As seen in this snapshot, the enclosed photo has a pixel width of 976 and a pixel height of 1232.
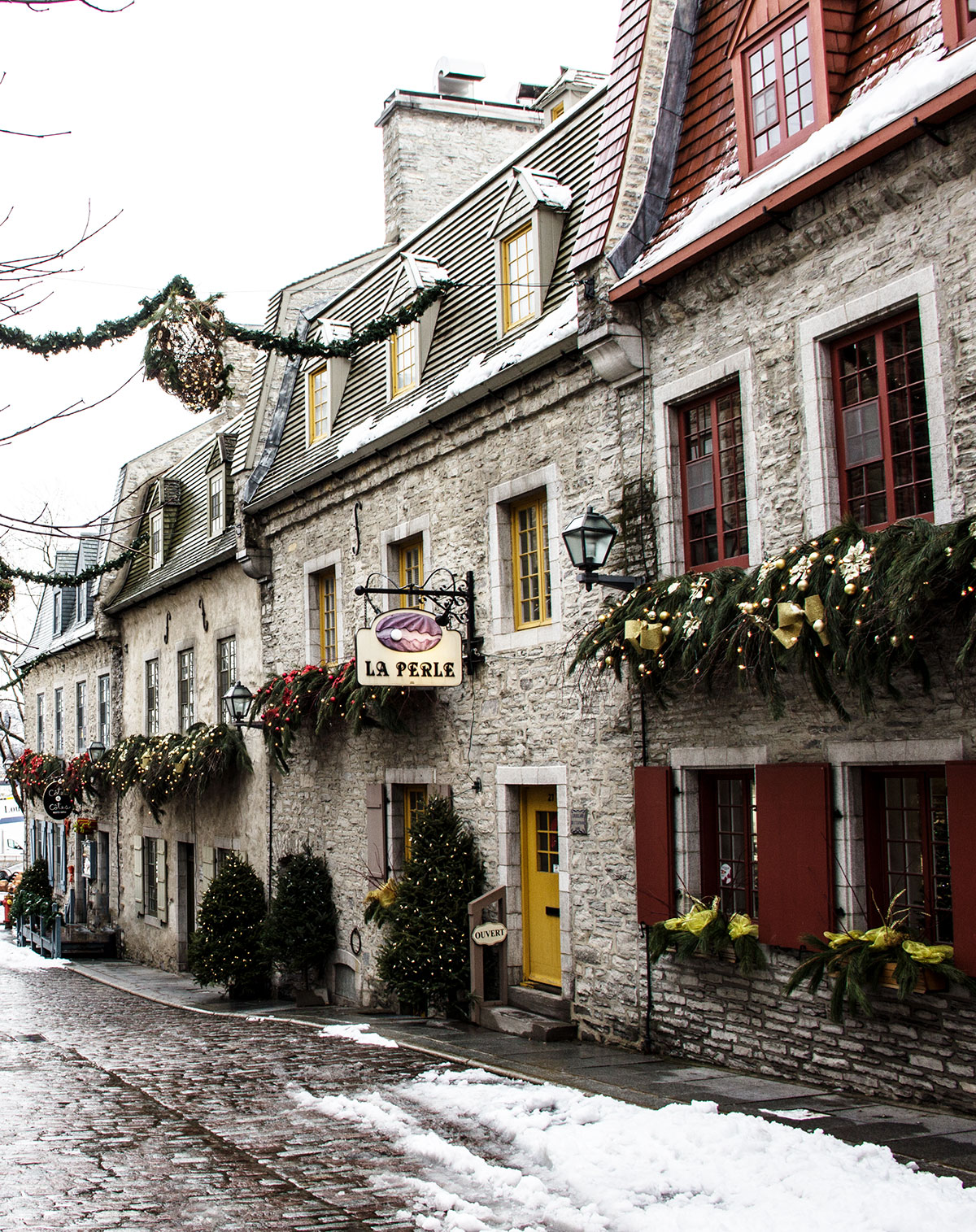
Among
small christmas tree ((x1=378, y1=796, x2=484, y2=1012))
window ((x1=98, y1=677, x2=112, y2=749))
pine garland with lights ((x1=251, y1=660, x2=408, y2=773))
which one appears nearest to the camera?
small christmas tree ((x1=378, y1=796, x2=484, y2=1012))

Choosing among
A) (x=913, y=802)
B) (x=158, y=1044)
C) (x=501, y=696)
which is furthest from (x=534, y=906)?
(x=913, y=802)

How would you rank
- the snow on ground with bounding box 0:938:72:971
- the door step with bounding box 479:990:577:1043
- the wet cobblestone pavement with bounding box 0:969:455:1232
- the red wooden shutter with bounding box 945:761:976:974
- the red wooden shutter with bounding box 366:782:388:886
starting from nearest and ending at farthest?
the wet cobblestone pavement with bounding box 0:969:455:1232 → the red wooden shutter with bounding box 945:761:976:974 → the door step with bounding box 479:990:577:1043 → the red wooden shutter with bounding box 366:782:388:886 → the snow on ground with bounding box 0:938:72:971

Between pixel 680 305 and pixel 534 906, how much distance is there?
5.83 meters

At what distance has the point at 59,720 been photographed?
3155cm

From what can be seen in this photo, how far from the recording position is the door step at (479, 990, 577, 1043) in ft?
35.3

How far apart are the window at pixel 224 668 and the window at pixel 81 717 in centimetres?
955

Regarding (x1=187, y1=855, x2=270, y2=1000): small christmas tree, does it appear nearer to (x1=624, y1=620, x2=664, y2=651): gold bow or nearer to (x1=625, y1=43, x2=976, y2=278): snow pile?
(x1=624, y1=620, x2=664, y2=651): gold bow

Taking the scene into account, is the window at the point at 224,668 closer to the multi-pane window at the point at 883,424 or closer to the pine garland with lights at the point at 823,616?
the pine garland with lights at the point at 823,616

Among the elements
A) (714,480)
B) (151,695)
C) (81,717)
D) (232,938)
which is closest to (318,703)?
(232,938)

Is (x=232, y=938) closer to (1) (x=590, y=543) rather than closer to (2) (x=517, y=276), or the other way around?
(2) (x=517, y=276)

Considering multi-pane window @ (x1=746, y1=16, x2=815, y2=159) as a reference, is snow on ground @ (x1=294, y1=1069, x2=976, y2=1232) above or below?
below

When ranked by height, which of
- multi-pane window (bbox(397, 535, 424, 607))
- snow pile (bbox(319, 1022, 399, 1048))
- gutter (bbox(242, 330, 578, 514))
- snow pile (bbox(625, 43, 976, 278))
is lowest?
snow pile (bbox(319, 1022, 399, 1048))

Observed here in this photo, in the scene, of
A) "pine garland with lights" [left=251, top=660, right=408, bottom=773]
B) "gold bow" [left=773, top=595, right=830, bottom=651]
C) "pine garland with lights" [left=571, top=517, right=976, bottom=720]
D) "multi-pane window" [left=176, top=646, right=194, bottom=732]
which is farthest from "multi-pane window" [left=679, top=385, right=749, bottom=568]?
"multi-pane window" [left=176, top=646, right=194, bottom=732]

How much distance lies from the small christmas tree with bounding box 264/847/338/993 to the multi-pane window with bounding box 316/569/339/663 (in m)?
2.70
